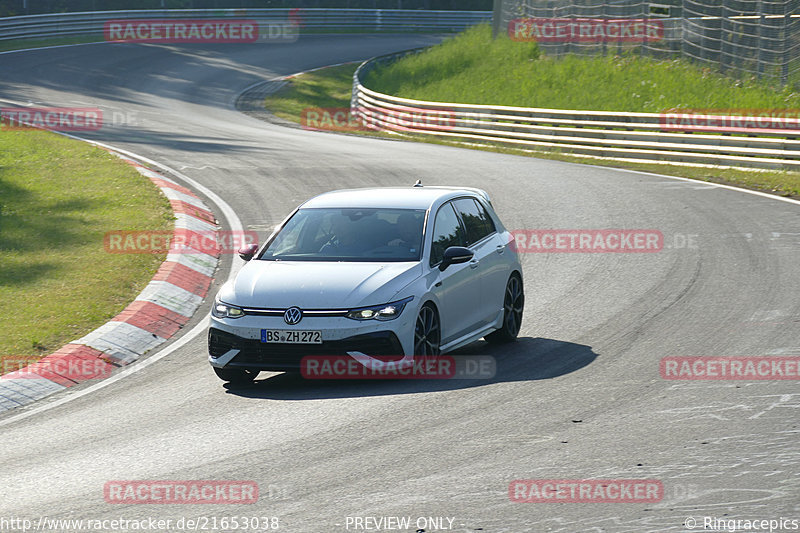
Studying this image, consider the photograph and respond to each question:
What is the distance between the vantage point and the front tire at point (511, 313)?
11.3 meters

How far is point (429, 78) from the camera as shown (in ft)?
152

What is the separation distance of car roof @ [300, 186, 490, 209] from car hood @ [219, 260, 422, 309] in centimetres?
101

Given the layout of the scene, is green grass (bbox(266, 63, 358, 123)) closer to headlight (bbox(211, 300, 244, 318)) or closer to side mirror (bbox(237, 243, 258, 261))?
Result: side mirror (bbox(237, 243, 258, 261))

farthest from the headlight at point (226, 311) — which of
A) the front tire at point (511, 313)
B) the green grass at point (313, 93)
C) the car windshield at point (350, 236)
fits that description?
the green grass at point (313, 93)

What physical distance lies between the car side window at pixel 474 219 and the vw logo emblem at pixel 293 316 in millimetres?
2379

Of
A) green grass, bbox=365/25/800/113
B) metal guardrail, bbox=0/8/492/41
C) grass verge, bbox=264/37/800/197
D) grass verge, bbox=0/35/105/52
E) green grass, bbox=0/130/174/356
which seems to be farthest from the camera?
metal guardrail, bbox=0/8/492/41

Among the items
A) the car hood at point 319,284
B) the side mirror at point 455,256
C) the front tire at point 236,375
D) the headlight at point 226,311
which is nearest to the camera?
the car hood at point 319,284

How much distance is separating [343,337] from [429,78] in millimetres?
38076

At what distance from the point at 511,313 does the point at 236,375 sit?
307 centimetres

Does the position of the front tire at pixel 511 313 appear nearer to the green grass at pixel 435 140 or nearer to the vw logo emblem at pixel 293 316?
the vw logo emblem at pixel 293 316

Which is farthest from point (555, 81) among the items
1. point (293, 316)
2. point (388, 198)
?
point (293, 316)

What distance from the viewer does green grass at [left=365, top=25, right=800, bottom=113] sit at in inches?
1268

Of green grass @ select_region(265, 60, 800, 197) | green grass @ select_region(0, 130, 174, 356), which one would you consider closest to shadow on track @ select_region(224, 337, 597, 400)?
green grass @ select_region(0, 130, 174, 356)

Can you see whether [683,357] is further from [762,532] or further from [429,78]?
[429,78]
